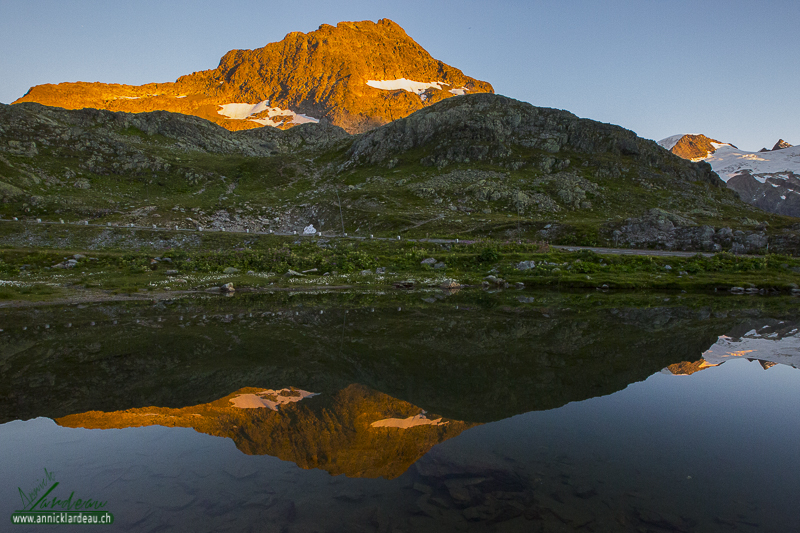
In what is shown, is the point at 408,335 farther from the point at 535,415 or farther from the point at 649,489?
the point at 649,489

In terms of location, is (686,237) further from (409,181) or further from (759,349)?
(409,181)

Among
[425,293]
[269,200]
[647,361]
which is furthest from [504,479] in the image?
[269,200]

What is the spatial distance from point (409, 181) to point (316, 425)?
11061 cm

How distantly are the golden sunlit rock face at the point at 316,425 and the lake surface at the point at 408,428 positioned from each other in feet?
0.19

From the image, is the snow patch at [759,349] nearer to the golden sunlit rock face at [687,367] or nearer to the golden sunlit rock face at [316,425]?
the golden sunlit rock face at [687,367]

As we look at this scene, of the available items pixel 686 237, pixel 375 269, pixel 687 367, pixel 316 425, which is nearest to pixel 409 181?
pixel 686 237

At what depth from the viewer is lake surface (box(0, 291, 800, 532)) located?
6.36 metres

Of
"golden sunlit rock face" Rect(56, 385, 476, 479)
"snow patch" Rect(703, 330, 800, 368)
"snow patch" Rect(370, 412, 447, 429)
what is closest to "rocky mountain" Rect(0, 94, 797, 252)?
"snow patch" Rect(703, 330, 800, 368)

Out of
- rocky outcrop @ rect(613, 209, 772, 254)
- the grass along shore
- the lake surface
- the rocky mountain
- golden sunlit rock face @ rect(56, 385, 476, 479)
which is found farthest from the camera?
the rocky mountain

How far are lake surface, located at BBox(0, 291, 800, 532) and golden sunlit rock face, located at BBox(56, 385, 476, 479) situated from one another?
6 cm

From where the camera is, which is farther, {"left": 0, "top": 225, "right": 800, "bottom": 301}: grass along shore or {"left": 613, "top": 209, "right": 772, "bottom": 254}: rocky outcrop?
{"left": 613, "top": 209, "right": 772, "bottom": 254}: rocky outcrop

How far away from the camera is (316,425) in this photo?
30.8ft

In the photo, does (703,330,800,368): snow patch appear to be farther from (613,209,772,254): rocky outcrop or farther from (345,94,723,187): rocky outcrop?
(345,94,723,187): rocky outcrop

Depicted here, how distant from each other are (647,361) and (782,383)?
12.5 feet
